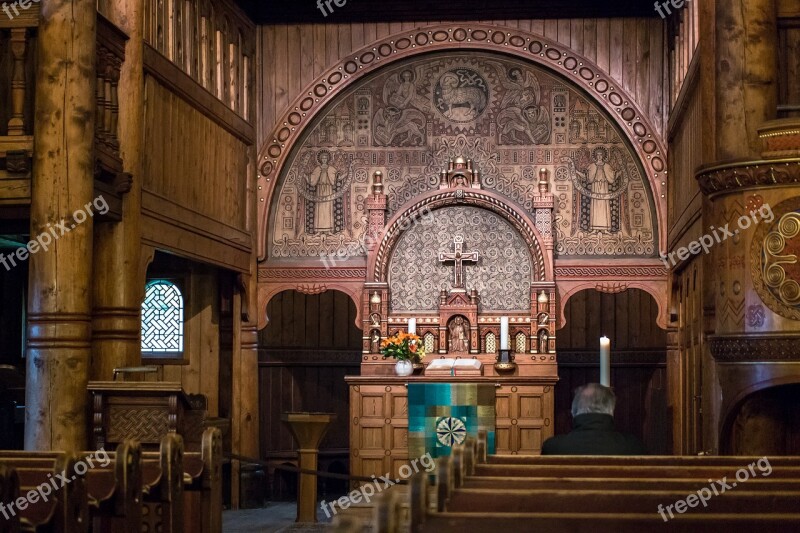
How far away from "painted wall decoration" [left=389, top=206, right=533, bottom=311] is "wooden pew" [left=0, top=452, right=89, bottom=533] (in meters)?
8.09

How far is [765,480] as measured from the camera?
16.9 ft

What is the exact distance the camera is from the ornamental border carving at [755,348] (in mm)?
7723

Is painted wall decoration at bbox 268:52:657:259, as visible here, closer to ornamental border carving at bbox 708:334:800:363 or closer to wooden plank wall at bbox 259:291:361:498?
wooden plank wall at bbox 259:291:361:498

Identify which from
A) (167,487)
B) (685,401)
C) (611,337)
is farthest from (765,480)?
(611,337)

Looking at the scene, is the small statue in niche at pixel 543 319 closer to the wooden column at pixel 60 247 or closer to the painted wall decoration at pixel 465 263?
the painted wall decoration at pixel 465 263

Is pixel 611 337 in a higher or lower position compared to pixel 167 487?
higher

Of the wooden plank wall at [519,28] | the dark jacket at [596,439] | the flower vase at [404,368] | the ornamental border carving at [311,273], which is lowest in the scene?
the dark jacket at [596,439]

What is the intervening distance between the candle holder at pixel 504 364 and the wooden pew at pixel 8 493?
28.4 ft

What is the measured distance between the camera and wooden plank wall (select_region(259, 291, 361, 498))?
608 inches

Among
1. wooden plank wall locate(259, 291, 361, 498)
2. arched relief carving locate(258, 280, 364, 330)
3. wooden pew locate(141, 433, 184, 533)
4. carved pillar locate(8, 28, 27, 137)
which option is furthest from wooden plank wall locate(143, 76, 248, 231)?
wooden pew locate(141, 433, 184, 533)

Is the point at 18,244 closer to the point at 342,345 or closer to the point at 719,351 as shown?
the point at 342,345

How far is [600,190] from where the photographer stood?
13.7 metres

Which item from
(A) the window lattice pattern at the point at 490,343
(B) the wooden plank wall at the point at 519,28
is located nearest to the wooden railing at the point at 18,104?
(B) the wooden plank wall at the point at 519,28

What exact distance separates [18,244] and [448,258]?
487 cm
